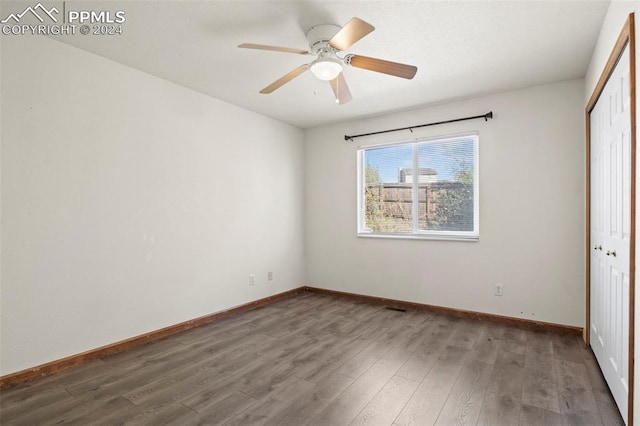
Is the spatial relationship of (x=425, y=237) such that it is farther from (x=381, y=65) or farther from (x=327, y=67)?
(x=327, y=67)

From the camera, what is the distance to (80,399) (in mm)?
2074

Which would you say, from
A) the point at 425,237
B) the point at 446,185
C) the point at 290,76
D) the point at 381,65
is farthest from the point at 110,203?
the point at 446,185

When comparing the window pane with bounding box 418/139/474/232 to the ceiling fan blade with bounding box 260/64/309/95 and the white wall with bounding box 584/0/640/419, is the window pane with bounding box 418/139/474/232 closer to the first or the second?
the white wall with bounding box 584/0/640/419

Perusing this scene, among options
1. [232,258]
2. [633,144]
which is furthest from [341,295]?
[633,144]

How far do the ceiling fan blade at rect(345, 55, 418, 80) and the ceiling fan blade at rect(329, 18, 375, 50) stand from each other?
191 millimetres

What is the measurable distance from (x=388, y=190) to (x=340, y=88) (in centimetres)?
210

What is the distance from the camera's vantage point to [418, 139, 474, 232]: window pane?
151 inches

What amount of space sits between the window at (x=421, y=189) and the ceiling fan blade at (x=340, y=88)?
5.64 feet

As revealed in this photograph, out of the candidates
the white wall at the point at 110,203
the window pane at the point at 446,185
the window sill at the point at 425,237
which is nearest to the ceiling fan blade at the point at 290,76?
the white wall at the point at 110,203

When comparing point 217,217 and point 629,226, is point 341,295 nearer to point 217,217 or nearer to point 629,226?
point 217,217

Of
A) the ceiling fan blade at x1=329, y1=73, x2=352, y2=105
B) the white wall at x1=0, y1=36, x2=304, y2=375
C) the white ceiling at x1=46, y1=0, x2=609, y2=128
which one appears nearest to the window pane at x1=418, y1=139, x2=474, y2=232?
the white ceiling at x1=46, y1=0, x2=609, y2=128

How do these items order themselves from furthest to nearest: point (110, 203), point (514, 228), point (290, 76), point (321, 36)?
point (514, 228)
point (110, 203)
point (290, 76)
point (321, 36)

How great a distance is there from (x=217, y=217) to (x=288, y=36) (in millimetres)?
2178

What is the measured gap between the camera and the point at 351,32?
1.88m
